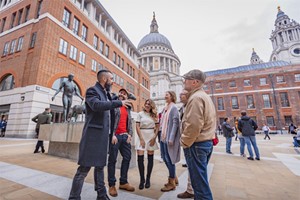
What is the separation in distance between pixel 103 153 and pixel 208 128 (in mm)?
1496

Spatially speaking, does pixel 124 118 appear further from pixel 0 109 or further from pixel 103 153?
pixel 0 109

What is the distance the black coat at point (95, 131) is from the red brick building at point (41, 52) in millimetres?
12875

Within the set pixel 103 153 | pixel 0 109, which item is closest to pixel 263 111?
pixel 103 153

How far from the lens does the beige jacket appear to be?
1.79m

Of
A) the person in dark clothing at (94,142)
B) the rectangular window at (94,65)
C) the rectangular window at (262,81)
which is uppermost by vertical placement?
the rectangular window at (262,81)

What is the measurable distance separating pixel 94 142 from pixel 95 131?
150 mm

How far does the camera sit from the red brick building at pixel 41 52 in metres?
12.3

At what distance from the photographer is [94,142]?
2.02 meters

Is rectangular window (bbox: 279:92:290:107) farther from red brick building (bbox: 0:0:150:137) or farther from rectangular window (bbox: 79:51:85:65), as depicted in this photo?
rectangular window (bbox: 79:51:85:65)

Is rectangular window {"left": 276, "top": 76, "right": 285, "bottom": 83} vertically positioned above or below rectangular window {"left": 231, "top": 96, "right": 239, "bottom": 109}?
above

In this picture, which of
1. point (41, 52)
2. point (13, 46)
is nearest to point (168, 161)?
point (41, 52)

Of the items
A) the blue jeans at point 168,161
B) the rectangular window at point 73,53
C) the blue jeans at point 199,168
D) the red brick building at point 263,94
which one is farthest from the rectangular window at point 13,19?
the red brick building at point 263,94

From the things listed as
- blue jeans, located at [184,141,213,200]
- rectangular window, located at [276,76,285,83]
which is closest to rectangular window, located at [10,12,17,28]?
blue jeans, located at [184,141,213,200]

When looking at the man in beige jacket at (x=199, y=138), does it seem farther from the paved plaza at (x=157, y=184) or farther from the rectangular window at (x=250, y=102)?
the rectangular window at (x=250, y=102)
